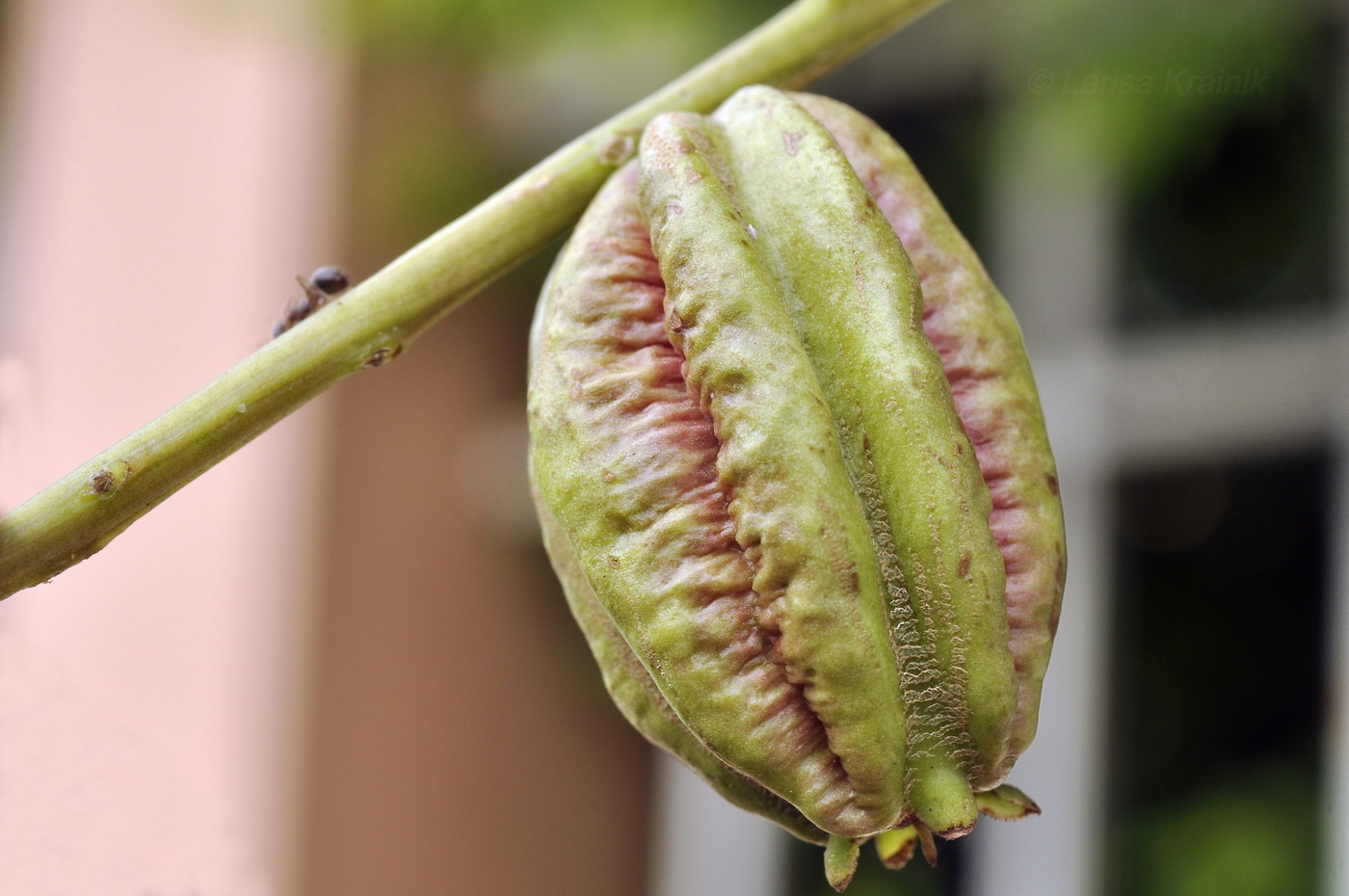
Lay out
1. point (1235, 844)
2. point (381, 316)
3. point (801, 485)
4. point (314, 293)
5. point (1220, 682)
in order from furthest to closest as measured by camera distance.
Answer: point (1220, 682), point (1235, 844), point (314, 293), point (381, 316), point (801, 485)

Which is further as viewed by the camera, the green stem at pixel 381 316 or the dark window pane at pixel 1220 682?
the dark window pane at pixel 1220 682

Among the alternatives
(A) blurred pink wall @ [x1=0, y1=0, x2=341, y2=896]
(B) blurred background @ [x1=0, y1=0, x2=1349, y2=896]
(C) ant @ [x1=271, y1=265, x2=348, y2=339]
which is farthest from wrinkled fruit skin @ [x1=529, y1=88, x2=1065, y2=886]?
(A) blurred pink wall @ [x1=0, y1=0, x2=341, y2=896]

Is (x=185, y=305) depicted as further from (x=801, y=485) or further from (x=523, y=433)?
(x=801, y=485)

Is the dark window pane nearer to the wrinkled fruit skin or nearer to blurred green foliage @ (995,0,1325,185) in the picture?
blurred green foliage @ (995,0,1325,185)

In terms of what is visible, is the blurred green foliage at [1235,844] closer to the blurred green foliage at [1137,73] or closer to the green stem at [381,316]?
the blurred green foliage at [1137,73]

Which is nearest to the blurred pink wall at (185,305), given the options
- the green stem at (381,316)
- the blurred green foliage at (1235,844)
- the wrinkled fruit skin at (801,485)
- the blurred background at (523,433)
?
the blurred background at (523,433)

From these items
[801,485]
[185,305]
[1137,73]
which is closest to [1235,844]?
[1137,73]
